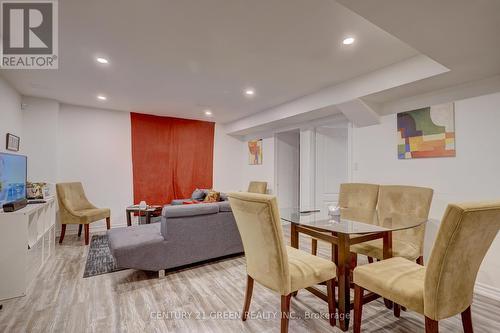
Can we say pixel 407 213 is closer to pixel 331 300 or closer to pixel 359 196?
pixel 359 196

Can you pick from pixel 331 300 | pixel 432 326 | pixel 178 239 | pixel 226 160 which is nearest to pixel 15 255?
pixel 178 239

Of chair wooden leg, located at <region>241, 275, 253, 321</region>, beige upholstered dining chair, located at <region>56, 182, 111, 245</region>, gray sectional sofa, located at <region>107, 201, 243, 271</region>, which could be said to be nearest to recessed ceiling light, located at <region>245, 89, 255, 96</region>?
gray sectional sofa, located at <region>107, 201, 243, 271</region>

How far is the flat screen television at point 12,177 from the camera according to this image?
244 cm

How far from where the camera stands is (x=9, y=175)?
2.58 metres

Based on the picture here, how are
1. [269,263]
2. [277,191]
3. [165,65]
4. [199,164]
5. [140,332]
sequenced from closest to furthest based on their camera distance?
1. [269,263]
2. [140,332]
3. [165,65]
4. [277,191]
5. [199,164]

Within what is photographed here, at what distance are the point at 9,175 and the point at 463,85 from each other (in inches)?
196

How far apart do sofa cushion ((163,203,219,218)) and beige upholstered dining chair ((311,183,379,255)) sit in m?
1.28

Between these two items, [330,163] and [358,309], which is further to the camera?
[330,163]

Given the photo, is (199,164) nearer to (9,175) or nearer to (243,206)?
(9,175)

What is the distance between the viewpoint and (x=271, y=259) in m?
1.62

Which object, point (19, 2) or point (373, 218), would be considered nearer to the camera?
point (19, 2)

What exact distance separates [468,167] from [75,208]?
5.66 meters

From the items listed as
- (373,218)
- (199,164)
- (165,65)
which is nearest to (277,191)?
(199,164)

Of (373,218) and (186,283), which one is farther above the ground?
(373,218)
